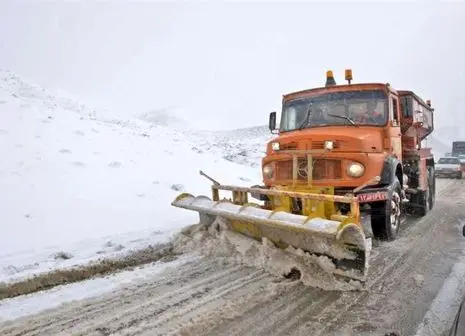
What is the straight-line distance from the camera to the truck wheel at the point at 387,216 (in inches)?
262

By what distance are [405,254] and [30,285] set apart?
521 cm

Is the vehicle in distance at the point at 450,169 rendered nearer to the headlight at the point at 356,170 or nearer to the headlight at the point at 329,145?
the headlight at the point at 356,170

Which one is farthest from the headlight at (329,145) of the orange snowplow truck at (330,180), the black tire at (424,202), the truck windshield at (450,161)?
the truck windshield at (450,161)

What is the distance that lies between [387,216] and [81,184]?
7.30 metres

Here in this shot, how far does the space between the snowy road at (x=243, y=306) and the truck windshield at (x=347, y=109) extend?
2.45 meters

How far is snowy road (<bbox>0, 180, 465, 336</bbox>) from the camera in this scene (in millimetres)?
3898

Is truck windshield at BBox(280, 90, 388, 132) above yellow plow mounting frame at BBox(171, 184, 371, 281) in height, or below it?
above

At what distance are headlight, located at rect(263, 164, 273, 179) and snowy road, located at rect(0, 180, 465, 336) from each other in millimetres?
1943

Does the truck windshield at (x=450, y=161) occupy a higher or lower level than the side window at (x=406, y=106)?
lower

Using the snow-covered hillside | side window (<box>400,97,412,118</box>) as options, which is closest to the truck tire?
side window (<box>400,97,412,118</box>)

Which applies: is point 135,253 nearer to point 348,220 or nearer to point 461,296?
point 348,220

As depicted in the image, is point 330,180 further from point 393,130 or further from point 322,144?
point 393,130

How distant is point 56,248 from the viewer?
690 centimetres

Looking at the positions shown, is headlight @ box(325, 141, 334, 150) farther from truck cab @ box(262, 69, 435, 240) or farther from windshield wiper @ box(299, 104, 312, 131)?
windshield wiper @ box(299, 104, 312, 131)
